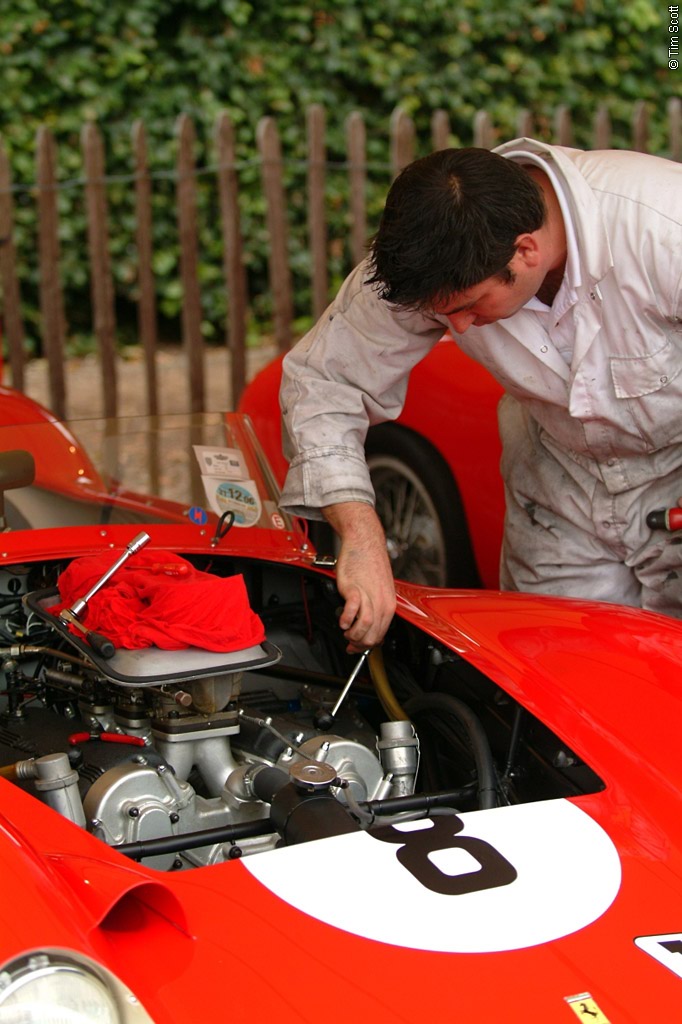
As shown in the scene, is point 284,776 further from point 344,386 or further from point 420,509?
point 420,509

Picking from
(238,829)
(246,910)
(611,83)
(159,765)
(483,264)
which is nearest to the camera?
(246,910)

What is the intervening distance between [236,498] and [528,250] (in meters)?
0.89

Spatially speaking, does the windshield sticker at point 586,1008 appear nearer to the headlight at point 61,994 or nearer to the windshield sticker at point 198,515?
the headlight at point 61,994

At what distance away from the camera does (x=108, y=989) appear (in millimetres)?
1396

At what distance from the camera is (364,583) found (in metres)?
2.44

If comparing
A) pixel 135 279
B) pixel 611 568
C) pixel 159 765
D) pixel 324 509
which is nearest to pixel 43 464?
pixel 324 509

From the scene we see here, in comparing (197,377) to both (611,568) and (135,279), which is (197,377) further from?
(611,568)

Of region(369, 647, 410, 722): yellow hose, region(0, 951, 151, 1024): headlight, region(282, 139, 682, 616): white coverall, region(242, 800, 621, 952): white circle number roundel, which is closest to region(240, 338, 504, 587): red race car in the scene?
region(282, 139, 682, 616): white coverall

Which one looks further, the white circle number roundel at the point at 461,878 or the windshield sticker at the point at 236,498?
the windshield sticker at the point at 236,498

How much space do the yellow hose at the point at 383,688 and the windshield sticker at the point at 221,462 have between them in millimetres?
638

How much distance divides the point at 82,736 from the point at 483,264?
1.14 metres

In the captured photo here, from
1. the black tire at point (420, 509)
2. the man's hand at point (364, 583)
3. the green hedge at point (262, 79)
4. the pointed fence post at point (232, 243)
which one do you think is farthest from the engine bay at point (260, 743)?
the green hedge at point (262, 79)

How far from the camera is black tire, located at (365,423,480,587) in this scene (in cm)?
389

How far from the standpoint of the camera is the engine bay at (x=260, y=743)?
6.53 feet
